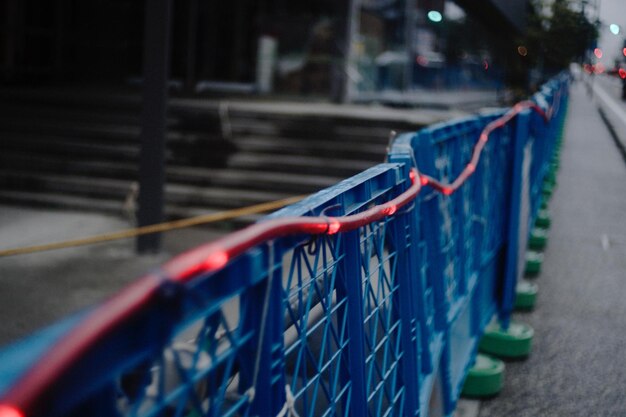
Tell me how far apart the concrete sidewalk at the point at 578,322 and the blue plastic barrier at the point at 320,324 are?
1.28 ft

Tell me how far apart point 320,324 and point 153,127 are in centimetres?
743

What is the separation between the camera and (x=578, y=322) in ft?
19.7

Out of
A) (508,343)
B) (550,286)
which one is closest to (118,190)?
(550,286)

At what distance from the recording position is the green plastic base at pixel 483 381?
14.9 ft

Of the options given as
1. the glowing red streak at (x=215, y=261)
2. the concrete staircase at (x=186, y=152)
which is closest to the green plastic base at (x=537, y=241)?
the concrete staircase at (x=186, y=152)

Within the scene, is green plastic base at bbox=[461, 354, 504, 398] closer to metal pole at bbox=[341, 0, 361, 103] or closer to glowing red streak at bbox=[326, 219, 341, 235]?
glowing red streak at bbox=[326, 219, 341, 235]

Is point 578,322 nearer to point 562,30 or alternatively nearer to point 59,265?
point 59,265

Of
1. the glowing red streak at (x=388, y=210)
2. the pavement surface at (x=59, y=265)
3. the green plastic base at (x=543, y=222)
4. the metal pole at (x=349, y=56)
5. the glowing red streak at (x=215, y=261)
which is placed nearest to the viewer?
the glowing red streak at (x=215, y=261)

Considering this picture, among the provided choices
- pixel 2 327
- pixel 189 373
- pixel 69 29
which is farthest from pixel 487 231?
pixel 69 29

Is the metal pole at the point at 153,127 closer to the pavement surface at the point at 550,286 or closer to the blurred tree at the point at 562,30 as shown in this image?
the pavement surface at the point at 550,286

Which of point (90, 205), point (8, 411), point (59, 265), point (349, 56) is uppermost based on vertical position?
point (349, 56)

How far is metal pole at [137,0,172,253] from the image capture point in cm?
906

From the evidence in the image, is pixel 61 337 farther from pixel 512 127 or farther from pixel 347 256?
pixel 512 127

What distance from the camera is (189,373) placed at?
4.05 ft
